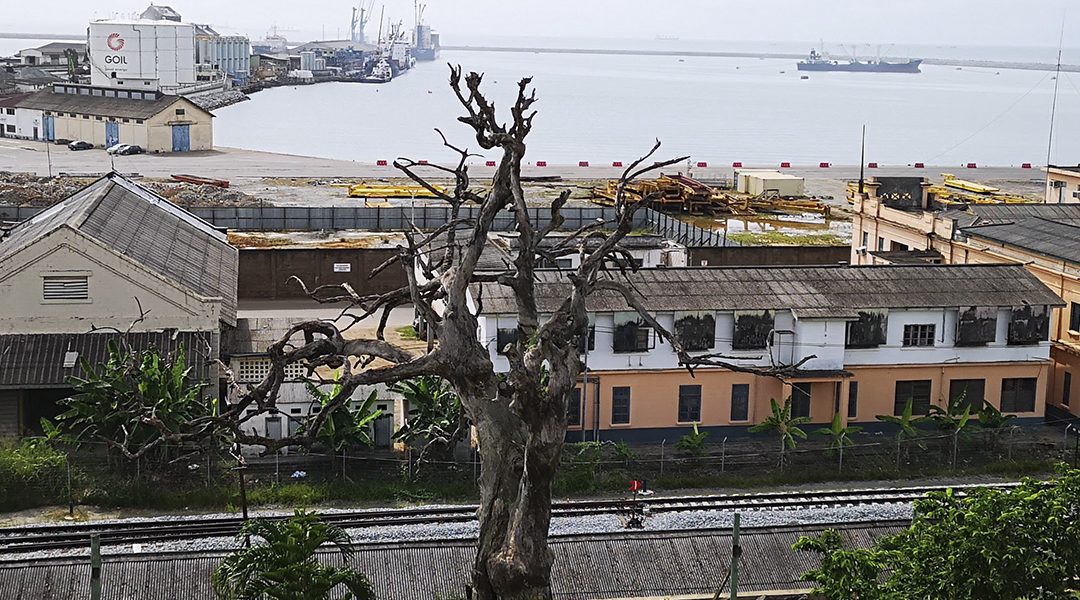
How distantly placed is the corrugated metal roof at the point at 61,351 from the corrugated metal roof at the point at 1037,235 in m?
18.5

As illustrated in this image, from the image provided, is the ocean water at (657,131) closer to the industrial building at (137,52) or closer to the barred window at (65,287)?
the industrial building at (137,52)

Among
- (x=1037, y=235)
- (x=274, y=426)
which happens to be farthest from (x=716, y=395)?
(x=1037, y=235)

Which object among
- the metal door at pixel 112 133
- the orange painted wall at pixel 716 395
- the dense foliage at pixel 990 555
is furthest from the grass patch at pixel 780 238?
the metal door at pixel 112 133

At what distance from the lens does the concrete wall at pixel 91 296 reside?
26297 mm

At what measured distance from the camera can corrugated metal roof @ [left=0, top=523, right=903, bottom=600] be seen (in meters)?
16.7

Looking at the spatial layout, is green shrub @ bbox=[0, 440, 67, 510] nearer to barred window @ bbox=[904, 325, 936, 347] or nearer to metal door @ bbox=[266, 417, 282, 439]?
metal door @ bbox=[266, 417, 282, 439]

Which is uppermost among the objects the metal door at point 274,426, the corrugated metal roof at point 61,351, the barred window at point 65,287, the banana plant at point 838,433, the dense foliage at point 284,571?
the barred window at point 65,287

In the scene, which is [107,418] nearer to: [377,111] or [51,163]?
[51,163]

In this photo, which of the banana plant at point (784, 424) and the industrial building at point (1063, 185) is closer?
the banana plant at point (784, 424)

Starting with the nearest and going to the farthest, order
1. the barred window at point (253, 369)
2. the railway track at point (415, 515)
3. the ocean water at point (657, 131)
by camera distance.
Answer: the railway track at point (415, 515) < the barred window at point (253, 369) < the ocean water at point (657, 131)

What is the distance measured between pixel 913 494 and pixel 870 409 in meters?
5.02

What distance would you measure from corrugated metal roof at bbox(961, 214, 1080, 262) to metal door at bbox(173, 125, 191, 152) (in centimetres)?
5513

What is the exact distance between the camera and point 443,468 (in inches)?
937

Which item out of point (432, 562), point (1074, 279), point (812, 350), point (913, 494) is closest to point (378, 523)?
point (432, 562)
